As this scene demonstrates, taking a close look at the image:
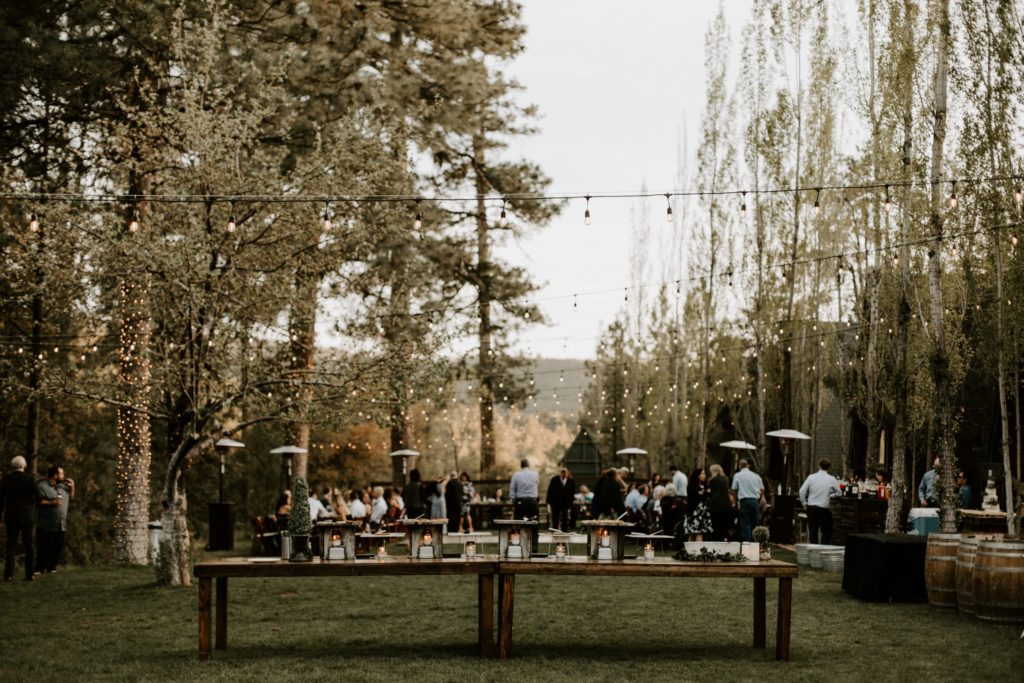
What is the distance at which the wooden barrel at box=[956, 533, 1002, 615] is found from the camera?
36.3ft

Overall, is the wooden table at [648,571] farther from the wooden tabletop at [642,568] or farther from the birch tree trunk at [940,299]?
the birch tree trunk at [940,299]

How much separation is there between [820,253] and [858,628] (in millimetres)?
18145

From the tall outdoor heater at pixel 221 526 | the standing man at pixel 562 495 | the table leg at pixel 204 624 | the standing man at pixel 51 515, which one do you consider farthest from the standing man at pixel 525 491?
the table leg at pixel 204 624

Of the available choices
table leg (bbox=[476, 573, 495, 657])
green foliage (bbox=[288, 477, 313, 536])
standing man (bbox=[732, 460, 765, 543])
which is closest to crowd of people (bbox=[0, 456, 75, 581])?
green foliage (bbox=[288, 477, 313, 536])

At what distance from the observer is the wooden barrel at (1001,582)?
1045cm

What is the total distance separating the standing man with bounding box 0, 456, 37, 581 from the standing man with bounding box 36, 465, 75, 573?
341 millimetres

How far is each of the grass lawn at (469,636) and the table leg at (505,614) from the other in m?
0.17

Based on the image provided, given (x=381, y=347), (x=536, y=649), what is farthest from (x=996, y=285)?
(x=536, y=649)

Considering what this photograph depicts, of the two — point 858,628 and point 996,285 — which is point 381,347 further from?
point 996,285

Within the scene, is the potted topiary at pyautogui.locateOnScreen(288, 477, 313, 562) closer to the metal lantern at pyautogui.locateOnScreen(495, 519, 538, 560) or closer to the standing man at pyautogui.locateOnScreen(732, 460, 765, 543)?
the metal lantern at pyautogui.locateOnScreen(495, 519, 538, 560)

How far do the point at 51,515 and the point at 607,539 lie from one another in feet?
31.9

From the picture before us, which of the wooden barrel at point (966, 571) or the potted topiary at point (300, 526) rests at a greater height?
the potted topiary at point (300, 526)

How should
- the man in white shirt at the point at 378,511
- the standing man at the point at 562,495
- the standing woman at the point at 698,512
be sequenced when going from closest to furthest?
A: the standing woman at the point at 698,512, the man in white shirt at the point at 378,511, the standing man at the point at 562,495

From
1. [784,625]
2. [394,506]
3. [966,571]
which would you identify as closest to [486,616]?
[784,625]
